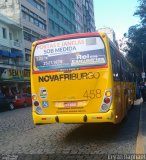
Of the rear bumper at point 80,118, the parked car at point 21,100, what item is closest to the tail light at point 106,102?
the rear bumper at point 80,118

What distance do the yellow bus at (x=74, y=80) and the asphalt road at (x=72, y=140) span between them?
604 millimetres

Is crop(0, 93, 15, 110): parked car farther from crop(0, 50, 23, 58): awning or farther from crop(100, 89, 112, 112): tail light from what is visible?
crop(100, 89, 112, 112): tail light

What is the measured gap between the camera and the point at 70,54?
10023 millimetres

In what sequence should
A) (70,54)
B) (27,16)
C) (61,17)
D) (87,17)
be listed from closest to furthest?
(70,54), (27,16), (61,17), (87,17)

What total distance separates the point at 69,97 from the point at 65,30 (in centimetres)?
6882

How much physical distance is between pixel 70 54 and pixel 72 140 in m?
2.42

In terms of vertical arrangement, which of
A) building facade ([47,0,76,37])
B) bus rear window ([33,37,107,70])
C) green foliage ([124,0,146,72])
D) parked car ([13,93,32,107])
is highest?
building facade ([47,0,76,37])

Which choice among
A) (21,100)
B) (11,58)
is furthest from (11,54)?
(21,100)

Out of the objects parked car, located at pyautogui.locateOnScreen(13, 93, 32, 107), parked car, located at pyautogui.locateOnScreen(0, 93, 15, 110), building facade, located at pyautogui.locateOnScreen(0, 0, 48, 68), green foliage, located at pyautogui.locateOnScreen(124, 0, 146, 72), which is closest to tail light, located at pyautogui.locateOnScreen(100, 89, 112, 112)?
parked car, located at pyautogui.locateOnScreen(0, 93, 15, 110)

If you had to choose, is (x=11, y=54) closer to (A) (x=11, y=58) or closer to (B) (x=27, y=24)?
(A) (x=11, y=58)

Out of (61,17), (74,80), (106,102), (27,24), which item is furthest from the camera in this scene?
(61,17)

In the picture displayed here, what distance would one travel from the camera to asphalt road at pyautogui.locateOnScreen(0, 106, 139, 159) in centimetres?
832

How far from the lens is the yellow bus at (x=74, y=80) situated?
31.4 ft

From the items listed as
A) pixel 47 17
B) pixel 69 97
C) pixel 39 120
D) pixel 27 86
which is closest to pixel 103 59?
pixel 69 97
